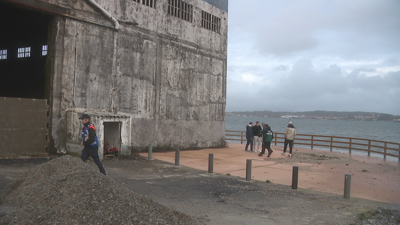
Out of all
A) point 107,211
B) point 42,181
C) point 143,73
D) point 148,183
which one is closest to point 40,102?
point 143,73

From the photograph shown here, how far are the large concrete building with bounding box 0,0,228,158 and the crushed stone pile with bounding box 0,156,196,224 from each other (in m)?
6.98

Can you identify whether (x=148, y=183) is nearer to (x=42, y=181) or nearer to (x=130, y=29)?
(x=42, y=181)

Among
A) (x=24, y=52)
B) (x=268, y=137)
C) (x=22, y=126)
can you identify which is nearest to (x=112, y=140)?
(x=22, y=126)

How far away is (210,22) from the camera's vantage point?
72.2 feet

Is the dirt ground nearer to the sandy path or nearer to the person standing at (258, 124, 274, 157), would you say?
the sandy path

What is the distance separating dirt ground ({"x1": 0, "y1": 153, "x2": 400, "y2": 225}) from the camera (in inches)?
268

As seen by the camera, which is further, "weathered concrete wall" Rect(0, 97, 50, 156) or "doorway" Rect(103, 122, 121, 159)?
"doorway" Rect(103, 122, 121, 159)

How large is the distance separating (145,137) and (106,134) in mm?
2803

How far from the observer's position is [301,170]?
14.0 m

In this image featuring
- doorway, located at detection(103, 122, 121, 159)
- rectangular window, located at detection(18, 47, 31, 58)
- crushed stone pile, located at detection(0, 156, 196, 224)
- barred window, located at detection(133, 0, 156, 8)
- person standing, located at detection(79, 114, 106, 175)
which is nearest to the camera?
crushed stone pile, located at detection(0, 156, 196, 224)

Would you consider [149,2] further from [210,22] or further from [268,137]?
[268,137]

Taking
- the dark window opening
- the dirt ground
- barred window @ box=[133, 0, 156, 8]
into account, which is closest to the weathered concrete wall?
the dirt ground

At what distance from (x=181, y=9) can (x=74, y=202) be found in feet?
53.1

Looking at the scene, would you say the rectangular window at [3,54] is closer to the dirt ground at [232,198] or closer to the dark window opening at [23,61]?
the dark window opening at [23,61]
